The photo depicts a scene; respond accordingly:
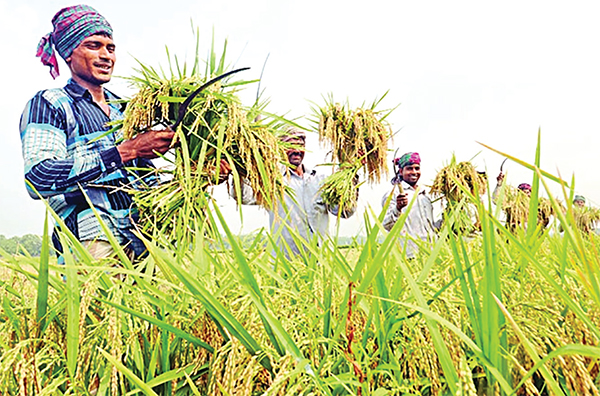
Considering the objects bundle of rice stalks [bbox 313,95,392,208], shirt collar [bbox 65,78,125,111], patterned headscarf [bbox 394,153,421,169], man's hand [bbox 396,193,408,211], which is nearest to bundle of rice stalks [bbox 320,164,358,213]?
bundle of rice stalks [bbox 313,95,392,208]

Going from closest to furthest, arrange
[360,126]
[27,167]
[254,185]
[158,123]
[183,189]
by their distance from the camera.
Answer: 1. [183,189]
2. [254,185]
3. [158,123]
4. [27,167]
5. [360,126]

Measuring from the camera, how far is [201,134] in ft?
5.33

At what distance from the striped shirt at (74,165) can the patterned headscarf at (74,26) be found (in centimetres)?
24

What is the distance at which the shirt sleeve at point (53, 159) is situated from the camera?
1.84m

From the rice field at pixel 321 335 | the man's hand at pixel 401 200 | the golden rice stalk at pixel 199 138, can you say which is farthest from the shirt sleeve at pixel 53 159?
the man's hand at pixel 401 200

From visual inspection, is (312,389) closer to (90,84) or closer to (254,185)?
(254,185)

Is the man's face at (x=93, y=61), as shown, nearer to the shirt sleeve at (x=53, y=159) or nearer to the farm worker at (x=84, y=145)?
the farm worker at (x=84, y=145)

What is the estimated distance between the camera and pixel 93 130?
211cm

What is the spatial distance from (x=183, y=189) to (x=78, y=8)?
1297 millimetres

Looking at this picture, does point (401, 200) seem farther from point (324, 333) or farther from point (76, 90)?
point (324, 333)

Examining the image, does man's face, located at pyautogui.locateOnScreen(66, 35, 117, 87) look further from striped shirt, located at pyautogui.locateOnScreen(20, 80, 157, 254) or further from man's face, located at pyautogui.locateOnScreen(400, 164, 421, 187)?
man's face, located at pyautogui.locateOnScreen(400, 164, 421, 187)

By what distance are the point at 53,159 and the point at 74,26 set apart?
0.68 m

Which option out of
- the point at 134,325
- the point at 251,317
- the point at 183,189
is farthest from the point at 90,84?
the point at 251,317

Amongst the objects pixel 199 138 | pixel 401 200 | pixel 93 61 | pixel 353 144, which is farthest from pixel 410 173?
pixel 199 138
